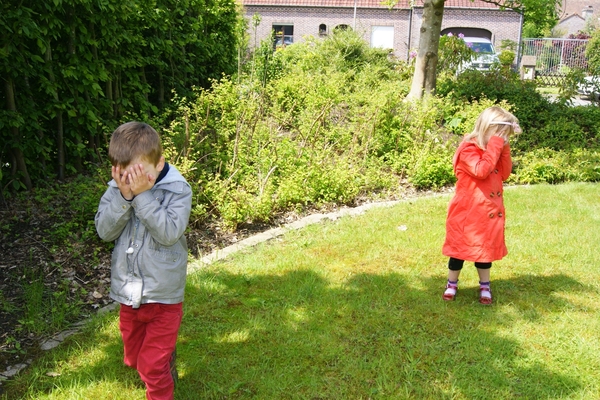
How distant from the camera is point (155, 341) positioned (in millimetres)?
2609

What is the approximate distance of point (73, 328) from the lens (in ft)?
11.6

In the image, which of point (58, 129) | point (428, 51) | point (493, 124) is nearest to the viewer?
point (493, 124)

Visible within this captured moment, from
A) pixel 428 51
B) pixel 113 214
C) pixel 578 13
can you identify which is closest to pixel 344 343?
pixel 113 214

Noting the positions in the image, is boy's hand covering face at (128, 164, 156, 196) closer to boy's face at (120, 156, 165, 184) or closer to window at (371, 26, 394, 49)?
boy's face at (120, 156, 165, 184)

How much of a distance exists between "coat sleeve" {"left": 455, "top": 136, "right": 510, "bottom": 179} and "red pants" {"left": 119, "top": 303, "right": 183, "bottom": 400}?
7.37 feet

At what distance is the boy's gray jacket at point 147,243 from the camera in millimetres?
2551

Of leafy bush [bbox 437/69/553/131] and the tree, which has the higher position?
the tree

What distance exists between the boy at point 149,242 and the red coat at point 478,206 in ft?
6.96

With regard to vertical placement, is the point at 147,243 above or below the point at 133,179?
below

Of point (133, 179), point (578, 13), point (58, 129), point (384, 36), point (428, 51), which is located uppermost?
point (578, 13)

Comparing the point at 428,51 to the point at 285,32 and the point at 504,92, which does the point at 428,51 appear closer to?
the point at 504,92

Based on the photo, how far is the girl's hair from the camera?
3.83 m

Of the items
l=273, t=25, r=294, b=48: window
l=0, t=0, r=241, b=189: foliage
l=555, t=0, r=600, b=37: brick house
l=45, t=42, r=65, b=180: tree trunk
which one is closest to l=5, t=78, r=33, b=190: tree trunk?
l=0, t=0, r=241, b=189: foliage

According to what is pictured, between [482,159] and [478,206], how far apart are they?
0.33 meters
